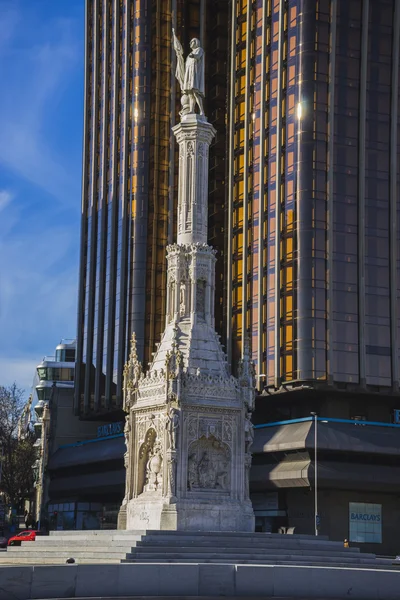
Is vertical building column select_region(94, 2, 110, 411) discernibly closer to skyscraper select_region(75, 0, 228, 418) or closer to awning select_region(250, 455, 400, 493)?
skyscraper select_region(75, 0, 228, 418)

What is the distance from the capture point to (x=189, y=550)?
1463 inches

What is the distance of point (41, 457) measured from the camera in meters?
142

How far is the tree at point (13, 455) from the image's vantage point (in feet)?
400

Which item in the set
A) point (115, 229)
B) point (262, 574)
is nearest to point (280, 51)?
point (115, 229)

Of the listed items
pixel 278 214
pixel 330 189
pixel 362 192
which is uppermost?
pixel 330 189

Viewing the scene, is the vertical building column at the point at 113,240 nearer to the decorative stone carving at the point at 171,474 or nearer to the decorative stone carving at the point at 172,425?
the decorative stone carving at the point at 172,425

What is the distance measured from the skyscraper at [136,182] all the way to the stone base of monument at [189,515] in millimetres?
71279

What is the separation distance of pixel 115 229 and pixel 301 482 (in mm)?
50148

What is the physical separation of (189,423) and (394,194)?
203 ft

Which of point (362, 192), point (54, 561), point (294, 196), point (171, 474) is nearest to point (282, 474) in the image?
point (294, 196)

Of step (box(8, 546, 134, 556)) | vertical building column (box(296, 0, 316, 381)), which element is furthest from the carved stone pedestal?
vertical building column (box(296, 0, 316, 381))

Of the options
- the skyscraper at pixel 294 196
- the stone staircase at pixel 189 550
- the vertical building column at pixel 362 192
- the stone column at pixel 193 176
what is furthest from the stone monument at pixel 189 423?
the vertical building column at pixel 362 192

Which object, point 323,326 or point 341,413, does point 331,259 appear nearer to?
point 323,326

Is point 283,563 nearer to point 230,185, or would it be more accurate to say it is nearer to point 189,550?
point 189,550
